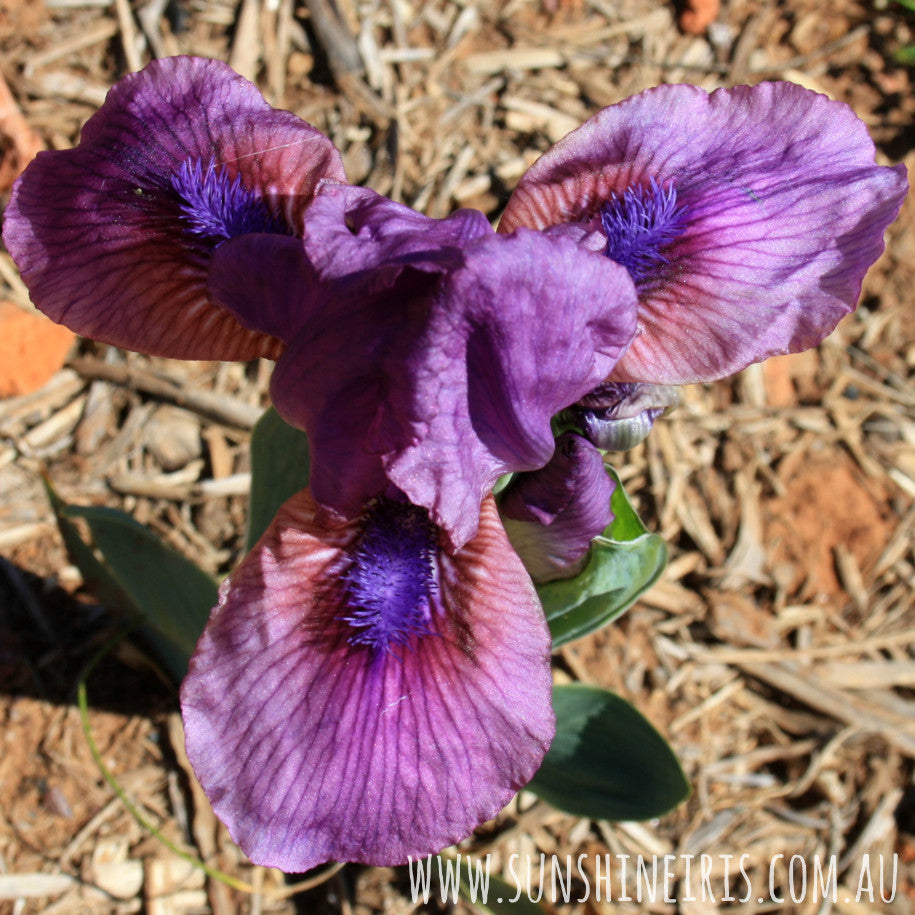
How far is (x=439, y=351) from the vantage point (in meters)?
1.00

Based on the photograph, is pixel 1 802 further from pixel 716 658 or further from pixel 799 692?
pixel 799 692

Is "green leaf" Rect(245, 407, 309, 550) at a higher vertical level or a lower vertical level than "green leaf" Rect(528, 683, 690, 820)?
higher

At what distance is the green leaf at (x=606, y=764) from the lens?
1.68m

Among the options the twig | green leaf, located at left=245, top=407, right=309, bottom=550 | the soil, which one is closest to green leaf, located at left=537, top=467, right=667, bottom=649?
green leaf, located at left=245, top=407, right=309, bottom=550

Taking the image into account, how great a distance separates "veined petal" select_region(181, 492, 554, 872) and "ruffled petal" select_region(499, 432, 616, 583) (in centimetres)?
15

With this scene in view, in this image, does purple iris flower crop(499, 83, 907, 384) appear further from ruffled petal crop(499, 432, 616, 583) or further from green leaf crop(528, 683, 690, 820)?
green leaf crop(528, 683, 690, 820)

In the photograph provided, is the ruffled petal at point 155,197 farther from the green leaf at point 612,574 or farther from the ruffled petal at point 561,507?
the green leaf at point 612,574

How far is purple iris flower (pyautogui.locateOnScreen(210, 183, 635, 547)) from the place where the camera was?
3.26 ft

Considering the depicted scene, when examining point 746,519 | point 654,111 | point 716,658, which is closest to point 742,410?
point 746,519

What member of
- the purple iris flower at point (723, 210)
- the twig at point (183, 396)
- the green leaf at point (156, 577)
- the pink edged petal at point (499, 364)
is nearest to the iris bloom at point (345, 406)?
the pink edged petal at point (499, 364)

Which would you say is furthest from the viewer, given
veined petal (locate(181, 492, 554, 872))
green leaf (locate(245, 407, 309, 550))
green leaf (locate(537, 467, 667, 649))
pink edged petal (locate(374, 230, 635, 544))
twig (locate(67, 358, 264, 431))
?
A: twig (locate(67, 358, 264, 431))

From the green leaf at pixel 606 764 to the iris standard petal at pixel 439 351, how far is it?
2.60 feet

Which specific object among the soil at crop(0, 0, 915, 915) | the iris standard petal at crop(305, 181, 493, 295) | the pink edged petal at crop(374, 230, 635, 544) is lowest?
the soil at crop(0, 0, 915, 915)

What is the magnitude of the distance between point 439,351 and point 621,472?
65.8 inches
